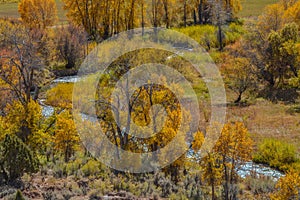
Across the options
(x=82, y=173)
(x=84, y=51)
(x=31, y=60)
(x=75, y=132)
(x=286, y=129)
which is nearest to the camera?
(x=82, y=173)

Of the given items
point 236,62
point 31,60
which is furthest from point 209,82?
point 31,60

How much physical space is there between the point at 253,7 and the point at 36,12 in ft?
169

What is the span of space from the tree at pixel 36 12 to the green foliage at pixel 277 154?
126ft

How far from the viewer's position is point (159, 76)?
89.9 feet

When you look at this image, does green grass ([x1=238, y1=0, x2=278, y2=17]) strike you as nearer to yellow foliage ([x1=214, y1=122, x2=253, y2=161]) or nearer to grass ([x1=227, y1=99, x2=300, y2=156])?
grass ([x1=227, y1=99, x2=300, y2=156])

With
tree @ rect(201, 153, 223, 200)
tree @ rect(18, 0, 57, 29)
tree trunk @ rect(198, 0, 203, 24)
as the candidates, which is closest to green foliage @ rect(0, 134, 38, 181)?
tree @ rect(201, 153, 223, 200)

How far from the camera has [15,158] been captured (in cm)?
1742

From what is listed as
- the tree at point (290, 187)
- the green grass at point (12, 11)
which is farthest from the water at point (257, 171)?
the green grass at point (12, 11)

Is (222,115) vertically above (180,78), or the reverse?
(180,78)

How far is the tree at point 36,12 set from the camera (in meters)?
56.1

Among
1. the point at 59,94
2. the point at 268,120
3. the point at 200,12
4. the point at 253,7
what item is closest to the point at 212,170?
the point at 268,120

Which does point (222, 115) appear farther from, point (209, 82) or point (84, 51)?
point (84, 51)

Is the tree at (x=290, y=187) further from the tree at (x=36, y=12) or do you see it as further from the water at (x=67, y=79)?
the tree at (x=36, y=12)

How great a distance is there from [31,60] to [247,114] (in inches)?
716
